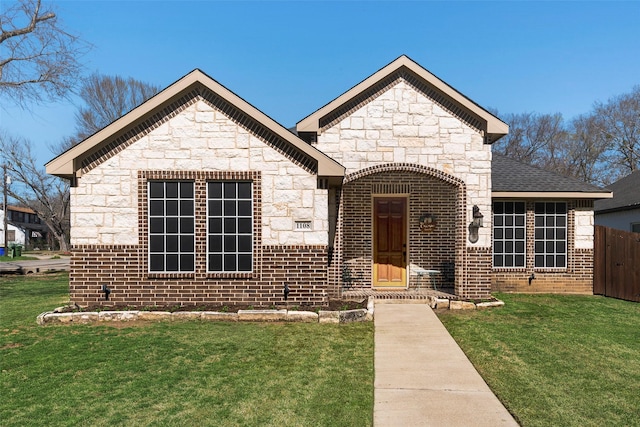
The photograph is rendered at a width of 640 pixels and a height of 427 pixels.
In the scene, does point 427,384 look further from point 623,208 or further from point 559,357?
point 623,208

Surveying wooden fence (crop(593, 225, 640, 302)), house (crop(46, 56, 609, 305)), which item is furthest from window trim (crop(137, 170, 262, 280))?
wooden fence (crop(593, 225, 640, 302))

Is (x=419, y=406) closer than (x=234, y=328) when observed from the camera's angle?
Yes

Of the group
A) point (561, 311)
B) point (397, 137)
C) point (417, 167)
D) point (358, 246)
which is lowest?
point (561, 311)

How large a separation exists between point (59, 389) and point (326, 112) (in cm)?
746

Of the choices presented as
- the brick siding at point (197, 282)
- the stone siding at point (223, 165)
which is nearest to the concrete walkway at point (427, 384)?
the brick siding at point (197, 282)

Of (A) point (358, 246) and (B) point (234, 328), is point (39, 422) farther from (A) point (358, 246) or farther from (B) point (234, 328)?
(A) point (358, 246)

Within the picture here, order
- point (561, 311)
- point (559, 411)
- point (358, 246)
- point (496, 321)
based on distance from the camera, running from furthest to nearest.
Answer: point (358, 246)
point (561, 311)
point (496, 321)
point (559, 411)

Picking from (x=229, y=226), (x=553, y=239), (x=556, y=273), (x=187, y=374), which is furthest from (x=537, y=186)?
(x=187, y=374)

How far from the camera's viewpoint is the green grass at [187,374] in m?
4.20

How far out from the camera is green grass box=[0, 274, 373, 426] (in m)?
4.20

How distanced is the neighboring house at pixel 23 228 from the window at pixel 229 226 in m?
55.9

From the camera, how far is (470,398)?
15.4 feet

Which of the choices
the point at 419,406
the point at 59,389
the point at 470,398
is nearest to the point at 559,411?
the point at 470,398

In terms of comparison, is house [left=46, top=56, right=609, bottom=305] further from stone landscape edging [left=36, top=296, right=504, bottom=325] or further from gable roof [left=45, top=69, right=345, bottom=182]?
stone landscape edging [left=36, top=296, right=504, bottom=325]
